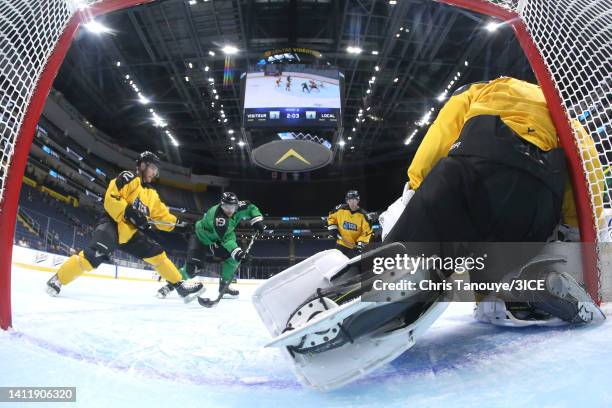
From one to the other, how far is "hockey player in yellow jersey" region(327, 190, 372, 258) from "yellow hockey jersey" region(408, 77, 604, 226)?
4.63 meters

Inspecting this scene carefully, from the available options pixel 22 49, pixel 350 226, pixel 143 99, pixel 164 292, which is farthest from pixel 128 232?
pixel 143 99

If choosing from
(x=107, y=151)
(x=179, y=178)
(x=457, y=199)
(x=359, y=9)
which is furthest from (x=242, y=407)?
(x=179, y=178)

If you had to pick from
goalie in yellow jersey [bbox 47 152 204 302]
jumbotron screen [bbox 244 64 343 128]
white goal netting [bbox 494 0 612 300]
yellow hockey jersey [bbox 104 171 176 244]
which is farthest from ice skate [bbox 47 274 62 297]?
jumbotron screen [bbox 244 64 343 128]

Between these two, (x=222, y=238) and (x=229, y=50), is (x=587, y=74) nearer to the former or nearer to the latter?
(x=222, y=238)

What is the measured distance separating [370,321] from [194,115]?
14965 millimetres

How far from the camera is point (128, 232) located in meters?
3.26

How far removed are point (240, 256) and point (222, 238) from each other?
0.37m

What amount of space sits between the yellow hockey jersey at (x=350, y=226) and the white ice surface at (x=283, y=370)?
443 centimetres

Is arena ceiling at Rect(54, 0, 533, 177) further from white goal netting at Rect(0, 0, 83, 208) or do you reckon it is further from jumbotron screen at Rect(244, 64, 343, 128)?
white goal netting at Rect(0, 0, 83, 208)

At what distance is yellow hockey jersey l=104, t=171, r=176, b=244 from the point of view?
3.18 meters

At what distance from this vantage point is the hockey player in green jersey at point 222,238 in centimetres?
421

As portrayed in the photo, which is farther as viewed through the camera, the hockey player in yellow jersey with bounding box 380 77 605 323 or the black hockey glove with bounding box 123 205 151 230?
the black hockey glove with bounding box 123 205 151 230

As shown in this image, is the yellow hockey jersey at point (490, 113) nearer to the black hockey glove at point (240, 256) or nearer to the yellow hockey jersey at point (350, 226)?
the black hockey glove at point (240, 256)

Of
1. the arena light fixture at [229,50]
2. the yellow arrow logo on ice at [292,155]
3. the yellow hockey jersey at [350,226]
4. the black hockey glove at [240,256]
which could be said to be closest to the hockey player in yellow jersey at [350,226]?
the yellow hockey jersey at [350,226]
